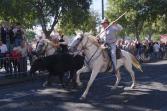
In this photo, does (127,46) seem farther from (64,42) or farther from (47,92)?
(47,92)

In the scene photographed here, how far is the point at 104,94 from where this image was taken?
6879 mm

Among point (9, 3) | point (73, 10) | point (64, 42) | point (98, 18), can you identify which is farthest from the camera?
point (98, 18)

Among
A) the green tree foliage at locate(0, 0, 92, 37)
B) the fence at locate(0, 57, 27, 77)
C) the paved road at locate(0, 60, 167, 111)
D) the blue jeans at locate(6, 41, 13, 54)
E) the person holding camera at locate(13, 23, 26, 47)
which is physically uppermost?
the green tree foliage at locate(0, 0, 92, 37)

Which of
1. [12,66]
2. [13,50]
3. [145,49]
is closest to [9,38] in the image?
[13,50]

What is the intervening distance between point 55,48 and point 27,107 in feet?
12.9

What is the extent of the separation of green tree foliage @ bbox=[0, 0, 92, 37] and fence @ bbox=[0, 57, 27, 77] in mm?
3750

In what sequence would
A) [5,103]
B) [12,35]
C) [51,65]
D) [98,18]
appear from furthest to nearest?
[98,18] → [12,35] → [51,65] → [5,103]

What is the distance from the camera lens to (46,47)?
883 centimetres

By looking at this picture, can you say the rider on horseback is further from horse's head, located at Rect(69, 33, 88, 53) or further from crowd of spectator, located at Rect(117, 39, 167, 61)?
crowd of spectator, located at Rect(117, 39, 167, 61)

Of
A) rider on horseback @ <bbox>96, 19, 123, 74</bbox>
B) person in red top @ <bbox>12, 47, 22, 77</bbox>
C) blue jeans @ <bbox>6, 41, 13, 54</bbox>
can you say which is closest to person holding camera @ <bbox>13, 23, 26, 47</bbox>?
blue jeans @ <bbox>6, 41, 13, 54</bbox>

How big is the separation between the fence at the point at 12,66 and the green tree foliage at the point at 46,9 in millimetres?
3750

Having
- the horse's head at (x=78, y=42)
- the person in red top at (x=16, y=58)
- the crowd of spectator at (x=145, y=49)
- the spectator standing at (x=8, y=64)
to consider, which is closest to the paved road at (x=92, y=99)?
the horse's head at (x=78, y=42)

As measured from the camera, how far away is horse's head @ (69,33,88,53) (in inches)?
242

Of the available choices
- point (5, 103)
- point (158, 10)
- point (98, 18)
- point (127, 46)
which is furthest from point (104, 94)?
point (98, 18)
